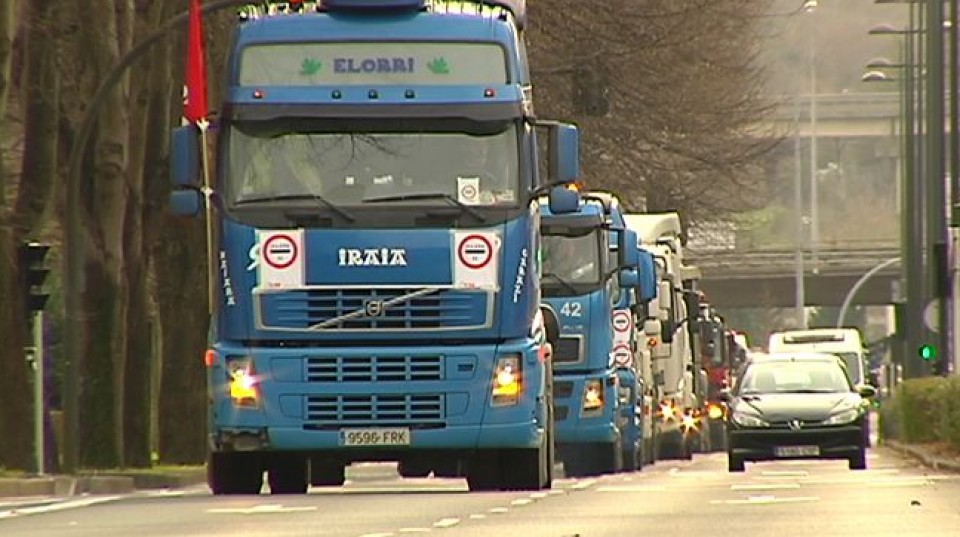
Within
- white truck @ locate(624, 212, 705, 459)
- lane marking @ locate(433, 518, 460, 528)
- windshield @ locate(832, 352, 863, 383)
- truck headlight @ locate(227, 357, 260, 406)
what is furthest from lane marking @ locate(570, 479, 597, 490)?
windshield @ locate(832, 352, 863, 383)

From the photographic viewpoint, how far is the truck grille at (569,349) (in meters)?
39.4

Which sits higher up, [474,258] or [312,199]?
[312,199]

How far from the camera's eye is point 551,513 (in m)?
23.7

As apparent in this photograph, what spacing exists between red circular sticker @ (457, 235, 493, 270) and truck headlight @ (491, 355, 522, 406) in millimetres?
793

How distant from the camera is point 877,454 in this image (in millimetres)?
54688

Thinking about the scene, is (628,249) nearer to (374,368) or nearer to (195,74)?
(195,74)

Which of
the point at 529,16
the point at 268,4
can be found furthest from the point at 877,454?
the point at 268,4

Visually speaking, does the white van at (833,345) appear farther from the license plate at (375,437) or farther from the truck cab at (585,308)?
the license plate at (375,437)

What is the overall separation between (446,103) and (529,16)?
19.3 meters

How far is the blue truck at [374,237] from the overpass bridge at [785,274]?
79.2 m

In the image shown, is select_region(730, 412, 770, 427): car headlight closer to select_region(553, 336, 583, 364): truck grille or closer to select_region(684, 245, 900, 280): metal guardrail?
select_region(553, 336, 583, 364): truck grille

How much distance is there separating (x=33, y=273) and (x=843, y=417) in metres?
10.8

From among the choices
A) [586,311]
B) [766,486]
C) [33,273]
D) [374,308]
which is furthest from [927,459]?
[374,308]

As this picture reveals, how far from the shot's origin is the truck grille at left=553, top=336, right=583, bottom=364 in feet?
129
